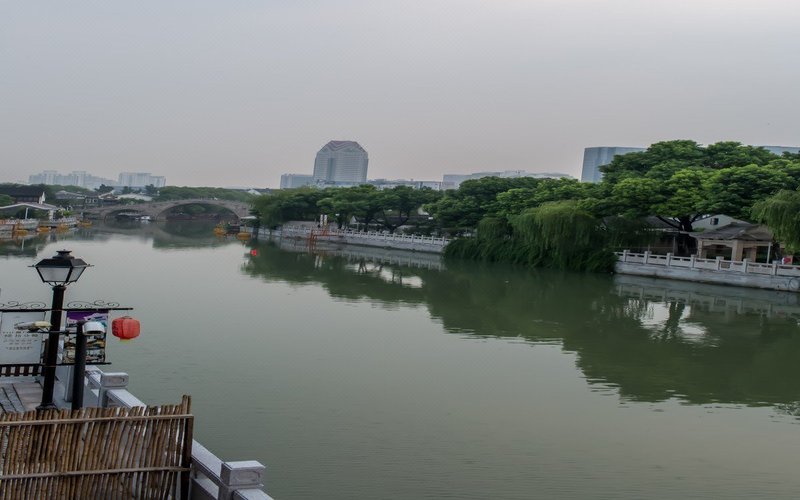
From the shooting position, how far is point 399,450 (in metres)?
8.96

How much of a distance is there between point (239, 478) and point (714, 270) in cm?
3117

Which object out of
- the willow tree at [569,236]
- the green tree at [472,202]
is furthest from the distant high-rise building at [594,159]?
the willow tree at [569,236]

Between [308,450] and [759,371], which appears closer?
[308,450]

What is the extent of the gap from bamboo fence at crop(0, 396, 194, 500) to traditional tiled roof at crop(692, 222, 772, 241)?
33.2 m

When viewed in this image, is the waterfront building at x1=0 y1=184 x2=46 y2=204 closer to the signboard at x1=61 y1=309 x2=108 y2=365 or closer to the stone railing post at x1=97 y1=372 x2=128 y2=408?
the signboard at x1=61 y1=309 x2=108 y2=365

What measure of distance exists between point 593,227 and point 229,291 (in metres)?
19.9

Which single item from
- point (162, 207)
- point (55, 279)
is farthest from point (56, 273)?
point (162, 207)

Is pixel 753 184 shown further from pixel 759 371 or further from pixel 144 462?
pixel 144 462

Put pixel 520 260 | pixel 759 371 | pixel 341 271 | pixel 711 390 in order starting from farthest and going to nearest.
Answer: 1. pixel 520 260
2. pixel 341 271
3. pixel 759 371
4. pixel 711 390

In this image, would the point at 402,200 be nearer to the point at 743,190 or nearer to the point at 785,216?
the point at 743,190

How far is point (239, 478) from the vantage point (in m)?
5.12

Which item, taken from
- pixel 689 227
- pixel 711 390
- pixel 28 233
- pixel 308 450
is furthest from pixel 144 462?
pixel 28 233

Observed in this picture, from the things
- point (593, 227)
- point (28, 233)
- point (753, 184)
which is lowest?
point (28, 233)

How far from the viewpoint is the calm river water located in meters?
8.45
